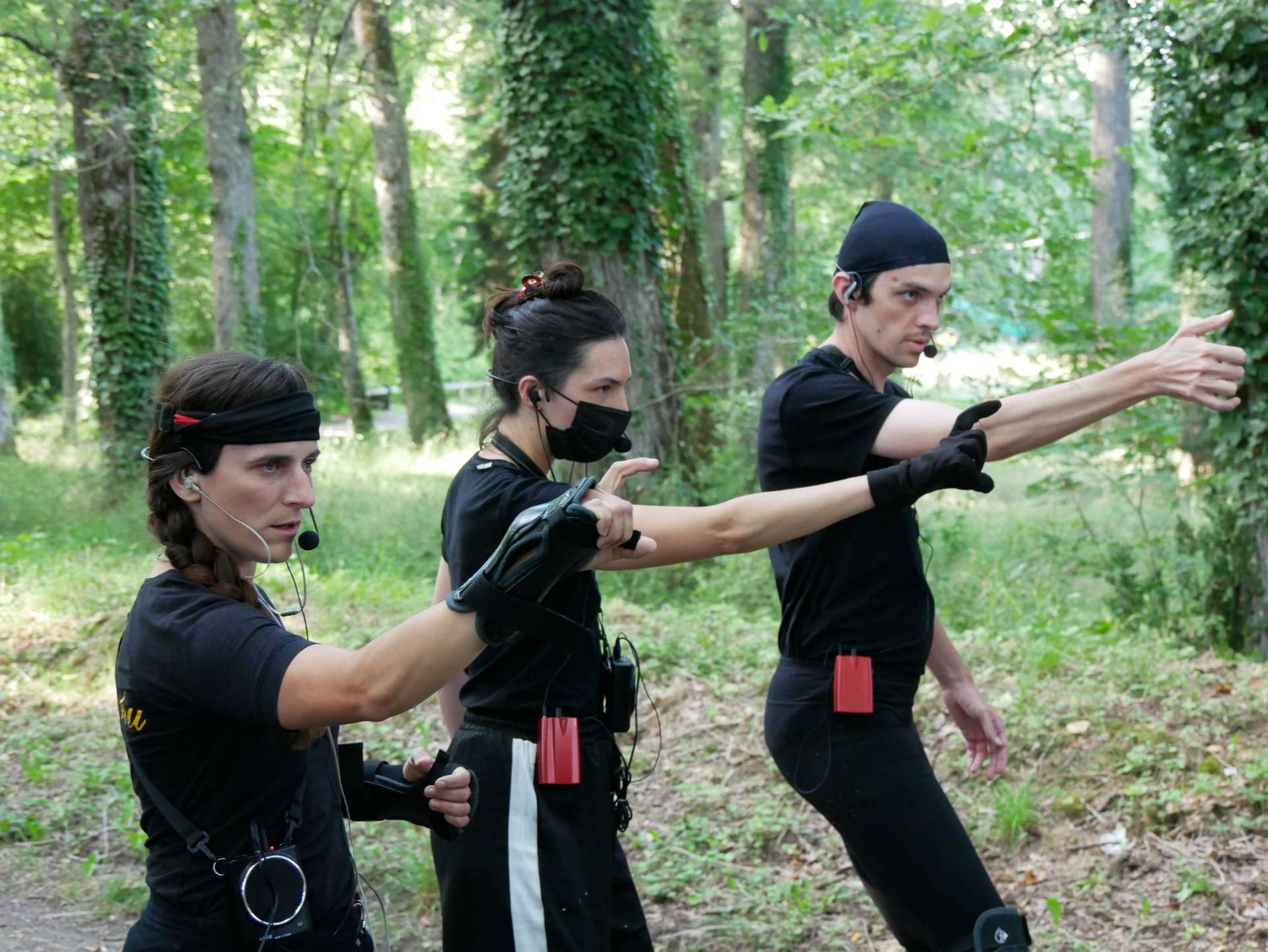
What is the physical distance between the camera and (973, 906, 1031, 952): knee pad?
2.99 meters

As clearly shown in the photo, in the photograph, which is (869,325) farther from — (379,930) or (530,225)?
(530,225)

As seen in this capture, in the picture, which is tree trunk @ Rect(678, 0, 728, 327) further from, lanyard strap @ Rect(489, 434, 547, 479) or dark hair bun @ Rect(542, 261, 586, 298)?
lanyard strap @ Rect(489, 434, 547, 479)

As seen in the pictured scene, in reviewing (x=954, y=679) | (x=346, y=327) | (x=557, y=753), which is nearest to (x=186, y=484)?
(x=557, y=753)

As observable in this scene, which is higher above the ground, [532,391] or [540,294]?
[540,294]

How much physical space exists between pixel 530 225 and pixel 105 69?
604 centimetres

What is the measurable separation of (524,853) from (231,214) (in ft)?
50.3

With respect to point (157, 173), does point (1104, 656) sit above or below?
below

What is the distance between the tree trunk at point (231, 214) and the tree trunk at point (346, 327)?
7504mm

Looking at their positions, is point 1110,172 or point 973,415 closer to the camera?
point 973,415

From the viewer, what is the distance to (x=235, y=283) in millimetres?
16766

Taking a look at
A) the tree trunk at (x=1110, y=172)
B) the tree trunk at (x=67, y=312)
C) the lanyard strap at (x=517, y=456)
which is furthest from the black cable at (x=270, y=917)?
the tree trunk at (x=67, y=312)

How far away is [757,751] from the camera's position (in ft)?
22.0

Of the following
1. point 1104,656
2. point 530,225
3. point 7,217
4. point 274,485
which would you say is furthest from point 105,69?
point 7,217

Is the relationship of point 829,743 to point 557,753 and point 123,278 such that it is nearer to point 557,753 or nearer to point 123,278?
point 557,753
